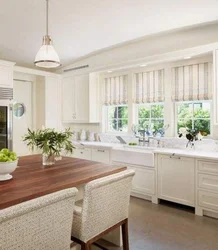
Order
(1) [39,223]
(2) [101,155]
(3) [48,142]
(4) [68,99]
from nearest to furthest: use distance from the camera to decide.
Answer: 1. (1) [39,223]
2. (3) [48,142]
3. (2) [101,155]
4. (4) [68,99]

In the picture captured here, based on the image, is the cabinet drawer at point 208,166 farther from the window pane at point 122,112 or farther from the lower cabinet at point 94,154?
the window pane at point 122,112

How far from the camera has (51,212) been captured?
4.57ft

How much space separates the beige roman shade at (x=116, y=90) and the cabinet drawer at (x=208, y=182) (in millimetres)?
2244

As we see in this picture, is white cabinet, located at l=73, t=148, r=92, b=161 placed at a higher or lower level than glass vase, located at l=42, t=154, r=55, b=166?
lower

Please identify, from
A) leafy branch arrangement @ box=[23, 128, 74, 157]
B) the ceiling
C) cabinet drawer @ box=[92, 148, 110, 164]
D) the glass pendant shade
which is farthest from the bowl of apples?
cabinet drawer @ box=[92, 148, 110, 164]

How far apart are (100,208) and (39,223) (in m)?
0.54

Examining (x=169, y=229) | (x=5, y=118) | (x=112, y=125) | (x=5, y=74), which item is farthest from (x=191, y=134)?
(x=5, y=74)

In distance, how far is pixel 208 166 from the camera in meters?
3.05

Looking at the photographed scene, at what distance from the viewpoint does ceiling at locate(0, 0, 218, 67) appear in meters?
2.99

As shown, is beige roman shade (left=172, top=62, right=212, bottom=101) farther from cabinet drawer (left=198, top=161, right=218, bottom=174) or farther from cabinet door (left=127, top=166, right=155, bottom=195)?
cabinet door (left=127, top=166, right=155, bottom=195)

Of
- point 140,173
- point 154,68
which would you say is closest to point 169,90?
point 154,68

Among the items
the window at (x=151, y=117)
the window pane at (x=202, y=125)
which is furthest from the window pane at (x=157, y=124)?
the window pane at (x=202, y=125)

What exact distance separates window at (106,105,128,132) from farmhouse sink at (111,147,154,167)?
2.93 ft

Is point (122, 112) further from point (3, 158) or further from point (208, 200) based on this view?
point (3, 158)
